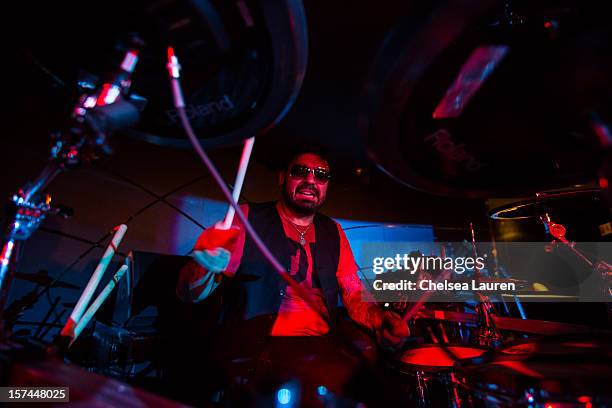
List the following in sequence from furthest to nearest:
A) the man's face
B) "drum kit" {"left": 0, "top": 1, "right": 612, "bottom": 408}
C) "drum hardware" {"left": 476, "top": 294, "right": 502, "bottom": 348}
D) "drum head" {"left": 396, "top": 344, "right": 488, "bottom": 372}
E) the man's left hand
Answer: the man's face < "drum hardware" {"left": 476, "top": 294, "right": 502, "bottom": 348} < "drum head" {"left": 396, "top": 344, "right": 488, "bottom": 372} < the man's left hand < "drum kit" {"left": 0, "top": 1, "right": 612, "bottom": 408}

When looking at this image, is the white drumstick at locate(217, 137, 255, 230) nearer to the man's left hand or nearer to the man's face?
the man's left hand

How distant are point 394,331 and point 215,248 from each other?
2.60 feet

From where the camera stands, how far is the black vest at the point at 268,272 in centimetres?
166

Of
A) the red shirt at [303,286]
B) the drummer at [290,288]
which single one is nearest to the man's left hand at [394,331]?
the drummer at [290,288]

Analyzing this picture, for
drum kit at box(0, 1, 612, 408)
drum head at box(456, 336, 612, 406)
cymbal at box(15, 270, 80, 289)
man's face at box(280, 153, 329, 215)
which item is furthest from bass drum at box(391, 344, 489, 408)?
cymbal at box(15, 270, 80, 289)

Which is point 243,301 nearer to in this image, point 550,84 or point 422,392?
point 422,392

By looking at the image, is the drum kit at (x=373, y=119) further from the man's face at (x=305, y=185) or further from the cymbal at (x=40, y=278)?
the cymbal at (x=40, y=278)

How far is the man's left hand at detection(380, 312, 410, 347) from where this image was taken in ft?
3.68

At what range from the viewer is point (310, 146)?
7.56 ft

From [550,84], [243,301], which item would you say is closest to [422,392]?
[243,301]

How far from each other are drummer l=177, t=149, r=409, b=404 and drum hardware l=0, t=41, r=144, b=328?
34 cm

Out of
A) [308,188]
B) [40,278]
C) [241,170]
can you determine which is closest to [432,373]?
[241,170]

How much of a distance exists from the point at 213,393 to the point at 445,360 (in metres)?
1.23

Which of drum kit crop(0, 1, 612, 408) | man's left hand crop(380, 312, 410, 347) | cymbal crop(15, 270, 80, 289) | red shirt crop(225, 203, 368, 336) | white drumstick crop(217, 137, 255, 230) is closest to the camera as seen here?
drum kit crop(0, 1, 612, 408)
